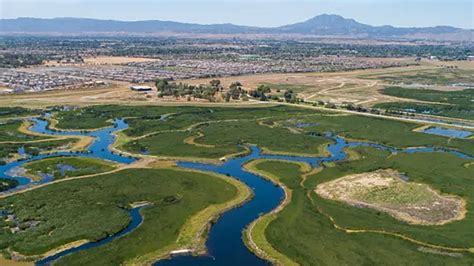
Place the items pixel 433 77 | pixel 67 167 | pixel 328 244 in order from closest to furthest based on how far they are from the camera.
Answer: pixel 328 244
pixel 67 167
pixel 433 77

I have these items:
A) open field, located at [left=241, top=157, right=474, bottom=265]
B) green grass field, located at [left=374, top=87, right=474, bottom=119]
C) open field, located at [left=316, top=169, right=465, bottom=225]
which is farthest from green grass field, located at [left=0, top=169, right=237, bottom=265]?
green grass field, located at [left=374, top=87, right=474, bottom=119]

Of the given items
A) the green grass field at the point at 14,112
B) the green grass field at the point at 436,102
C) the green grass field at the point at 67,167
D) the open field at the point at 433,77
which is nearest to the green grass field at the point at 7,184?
the green grass field at the point at 67,167

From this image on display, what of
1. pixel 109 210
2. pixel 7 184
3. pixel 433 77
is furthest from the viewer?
pixel 433 77

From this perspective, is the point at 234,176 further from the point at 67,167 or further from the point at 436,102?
the point at 436,102

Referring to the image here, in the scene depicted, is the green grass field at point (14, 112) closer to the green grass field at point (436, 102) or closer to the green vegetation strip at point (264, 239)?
the green vegetation strip at point (264, 239)

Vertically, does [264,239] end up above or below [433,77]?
below

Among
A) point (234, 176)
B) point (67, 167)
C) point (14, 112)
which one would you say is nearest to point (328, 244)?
point (234, 176)
